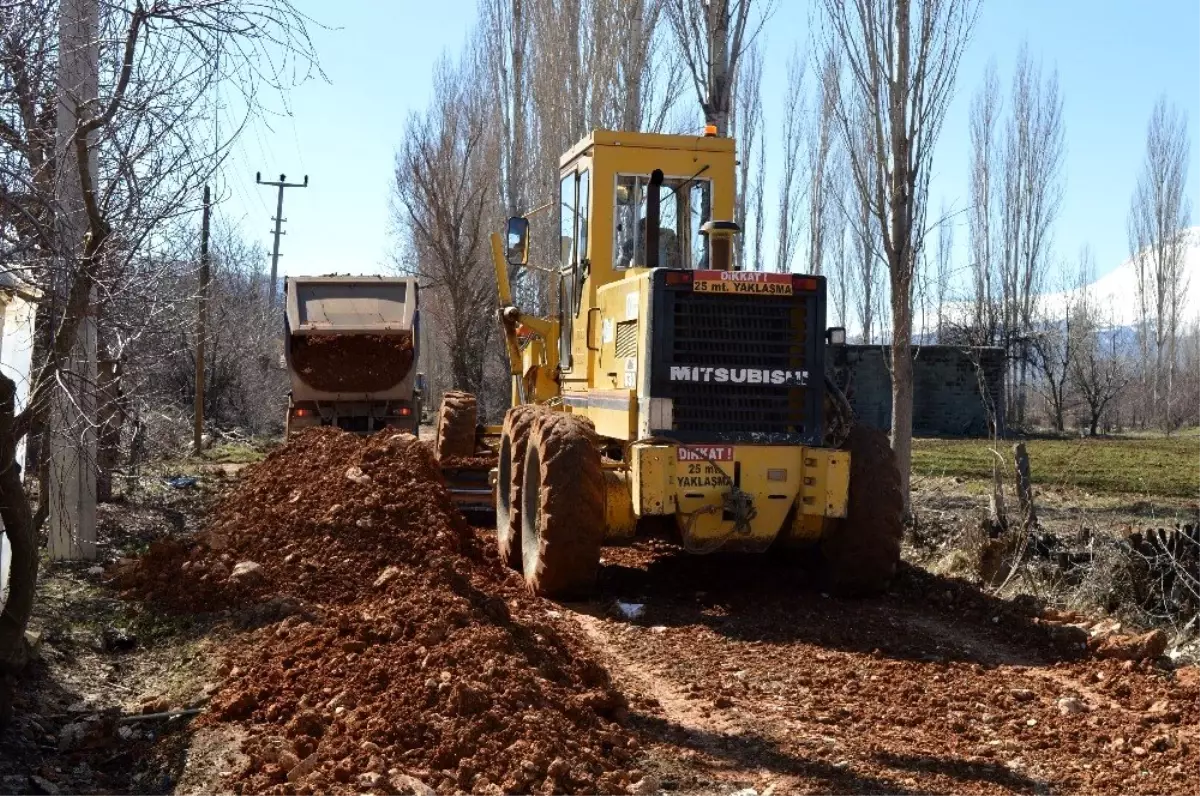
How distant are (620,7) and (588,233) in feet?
43.6

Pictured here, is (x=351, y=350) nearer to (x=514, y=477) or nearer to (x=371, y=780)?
(x=514, y=477)

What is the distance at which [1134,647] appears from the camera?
6.87m

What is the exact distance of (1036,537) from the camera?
975cm

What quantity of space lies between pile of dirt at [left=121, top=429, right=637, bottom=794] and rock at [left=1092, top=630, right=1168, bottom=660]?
2889 mm

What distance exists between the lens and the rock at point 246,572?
8.09 metres

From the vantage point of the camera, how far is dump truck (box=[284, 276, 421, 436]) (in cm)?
1567

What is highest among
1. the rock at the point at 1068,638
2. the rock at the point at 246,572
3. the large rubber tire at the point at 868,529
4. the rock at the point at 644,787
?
Result: the large rubber tire at the point at 868,529

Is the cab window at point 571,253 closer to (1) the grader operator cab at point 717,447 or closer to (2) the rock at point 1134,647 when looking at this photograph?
(1) the grader operator cab at point 717,447

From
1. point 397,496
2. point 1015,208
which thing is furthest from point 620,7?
point 1015,208

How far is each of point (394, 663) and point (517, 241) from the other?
15.6 feet

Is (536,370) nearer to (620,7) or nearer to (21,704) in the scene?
(21,704)

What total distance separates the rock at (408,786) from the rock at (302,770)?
1.18 feet

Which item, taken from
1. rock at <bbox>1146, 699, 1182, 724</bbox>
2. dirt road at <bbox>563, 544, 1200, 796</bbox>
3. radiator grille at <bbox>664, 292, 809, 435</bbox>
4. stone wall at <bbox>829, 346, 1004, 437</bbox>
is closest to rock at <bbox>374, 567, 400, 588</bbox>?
dirt road at <bbox>563, 544, 1200, 796</bbox>

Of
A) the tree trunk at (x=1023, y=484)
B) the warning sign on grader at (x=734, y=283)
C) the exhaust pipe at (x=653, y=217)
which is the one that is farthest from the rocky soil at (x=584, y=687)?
the exhaust pipe at (x=653, y=217)
